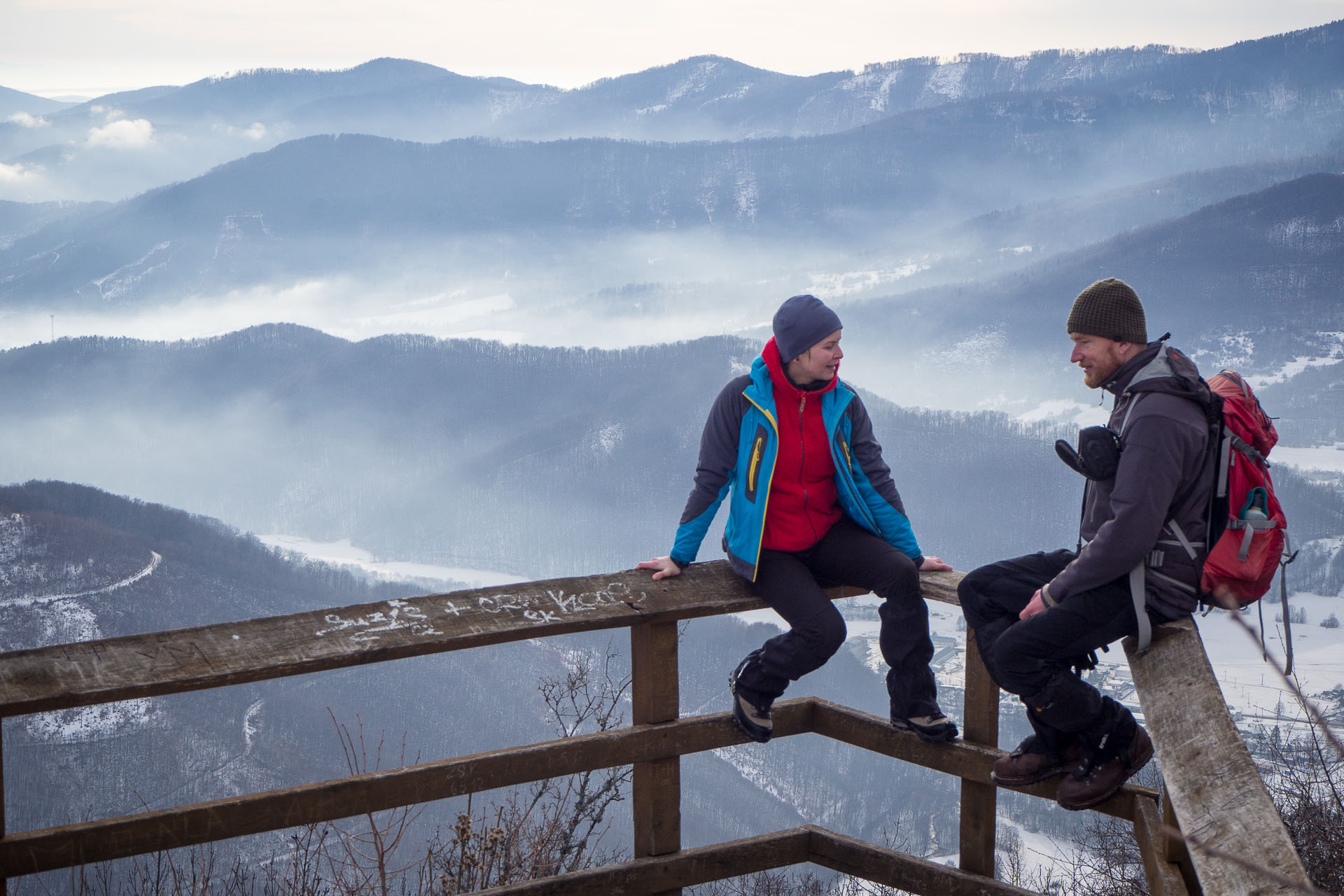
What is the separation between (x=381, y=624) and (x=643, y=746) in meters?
0.74

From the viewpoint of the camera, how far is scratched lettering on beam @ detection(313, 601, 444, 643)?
7.89 feet

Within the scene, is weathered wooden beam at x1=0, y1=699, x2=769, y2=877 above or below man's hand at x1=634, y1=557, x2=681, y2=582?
below

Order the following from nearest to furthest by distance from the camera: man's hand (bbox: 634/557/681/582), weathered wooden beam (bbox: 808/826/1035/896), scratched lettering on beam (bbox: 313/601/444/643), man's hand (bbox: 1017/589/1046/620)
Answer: scratched lettering on beam (bbox: 313/601/444/643) < man's hand (bbox: 1017/589/1046/620) < weathered wooden beam (bbox: 808/826/1035/896) < man's hand (bbox: 634/557/681/582)

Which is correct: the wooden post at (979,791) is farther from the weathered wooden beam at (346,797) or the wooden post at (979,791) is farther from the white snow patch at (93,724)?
the white snow patch at (93,724)

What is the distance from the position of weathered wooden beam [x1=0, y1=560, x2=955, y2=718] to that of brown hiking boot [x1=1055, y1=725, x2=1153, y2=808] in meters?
0.57

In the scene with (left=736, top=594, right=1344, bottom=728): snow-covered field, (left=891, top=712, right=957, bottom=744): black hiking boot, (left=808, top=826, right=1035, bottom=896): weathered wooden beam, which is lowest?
(left=736, top=594, right=1344, bottom=728): snow-covered field

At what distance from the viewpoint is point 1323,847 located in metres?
8.56

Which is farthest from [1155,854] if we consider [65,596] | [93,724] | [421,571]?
[421,571]

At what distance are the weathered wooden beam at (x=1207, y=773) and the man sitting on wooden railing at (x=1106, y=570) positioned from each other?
0.19 metres

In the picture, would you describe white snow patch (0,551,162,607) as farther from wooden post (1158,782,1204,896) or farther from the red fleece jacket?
wooden post (1158,782,1204,896)

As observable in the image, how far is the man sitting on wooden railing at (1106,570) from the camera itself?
8.05 ft

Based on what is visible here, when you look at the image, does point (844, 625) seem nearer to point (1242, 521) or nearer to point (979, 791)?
point (979, 791)

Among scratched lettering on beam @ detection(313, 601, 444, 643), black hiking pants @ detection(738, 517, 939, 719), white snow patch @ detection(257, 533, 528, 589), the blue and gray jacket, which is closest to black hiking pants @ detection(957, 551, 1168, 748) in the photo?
black hiking pants @ detection(738, 517, 939, 719)

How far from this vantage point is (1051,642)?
104 inches
